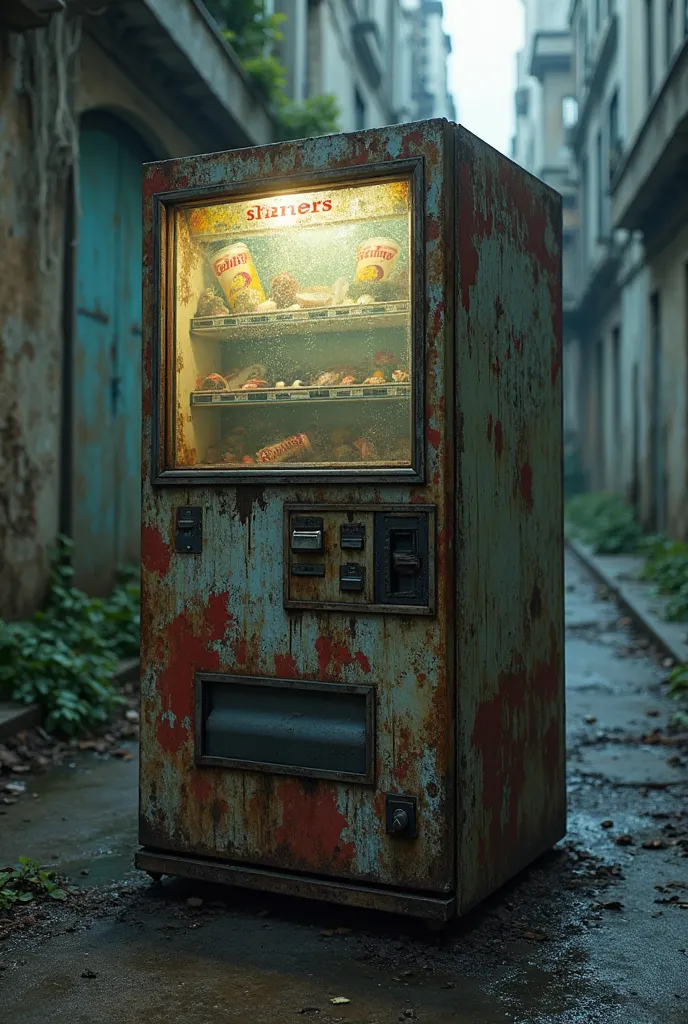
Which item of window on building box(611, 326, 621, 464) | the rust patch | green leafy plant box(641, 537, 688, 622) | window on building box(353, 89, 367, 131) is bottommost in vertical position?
green leafy plant box(641, 537, 688, 622)

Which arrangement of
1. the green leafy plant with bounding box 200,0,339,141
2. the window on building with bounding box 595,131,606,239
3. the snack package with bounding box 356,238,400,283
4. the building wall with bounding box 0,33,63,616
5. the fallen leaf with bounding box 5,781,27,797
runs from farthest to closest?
the window on building with bounding box 595,131,606,239, the green leafy plant with bounding box 200,0,339,141, the building wall with bounding box 0,33,63,616, the fallen leaf with bounding box 5,781,27,797, the snack package with bounding box 356,238,400,283

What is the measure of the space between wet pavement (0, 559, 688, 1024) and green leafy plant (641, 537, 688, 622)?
5083 mm

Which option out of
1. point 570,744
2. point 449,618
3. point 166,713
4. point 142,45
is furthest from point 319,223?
point 142,45

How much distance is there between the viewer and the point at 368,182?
3754 mm

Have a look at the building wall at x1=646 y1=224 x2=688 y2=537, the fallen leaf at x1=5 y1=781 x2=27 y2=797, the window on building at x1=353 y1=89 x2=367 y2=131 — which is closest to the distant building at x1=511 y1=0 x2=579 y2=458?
the window on building at x1=353 y1=89 x2=367 y2=131

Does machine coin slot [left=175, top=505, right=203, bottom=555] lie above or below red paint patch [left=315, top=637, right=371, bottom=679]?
above

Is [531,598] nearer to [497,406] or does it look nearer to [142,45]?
[497,406]

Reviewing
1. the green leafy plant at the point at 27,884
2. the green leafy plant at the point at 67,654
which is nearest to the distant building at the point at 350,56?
the green leafy plant at the point at 67,654

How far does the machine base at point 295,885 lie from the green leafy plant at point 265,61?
9.30 meters

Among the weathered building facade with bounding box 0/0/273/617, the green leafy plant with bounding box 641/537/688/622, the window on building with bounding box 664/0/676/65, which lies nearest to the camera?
the weathered building facade with bounding box 0/0/273/617

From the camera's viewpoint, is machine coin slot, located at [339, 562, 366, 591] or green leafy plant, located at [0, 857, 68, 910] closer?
machine coin slot, located at [339, 562, 366, 591]

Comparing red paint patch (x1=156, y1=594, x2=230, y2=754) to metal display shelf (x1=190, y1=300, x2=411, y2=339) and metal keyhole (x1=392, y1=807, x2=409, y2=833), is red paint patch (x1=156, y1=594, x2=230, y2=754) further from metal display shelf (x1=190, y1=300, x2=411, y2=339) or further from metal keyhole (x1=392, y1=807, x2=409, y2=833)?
metal display shelf (x1=190, y1=300, x2=411, y2=339)

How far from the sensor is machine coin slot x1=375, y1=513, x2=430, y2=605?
11.9 feet

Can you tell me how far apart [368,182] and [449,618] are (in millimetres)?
1548
